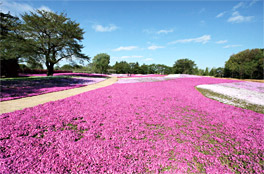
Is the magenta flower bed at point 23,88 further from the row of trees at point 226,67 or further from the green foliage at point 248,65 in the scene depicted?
the green foliage at point 248,65

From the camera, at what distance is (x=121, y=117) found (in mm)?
7266

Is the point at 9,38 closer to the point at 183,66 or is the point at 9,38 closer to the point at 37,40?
the point at 37,40

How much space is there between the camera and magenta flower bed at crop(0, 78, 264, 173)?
3.78 meters

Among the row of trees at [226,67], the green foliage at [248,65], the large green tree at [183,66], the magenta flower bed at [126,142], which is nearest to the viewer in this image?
the magenta flower bed at [126,142]

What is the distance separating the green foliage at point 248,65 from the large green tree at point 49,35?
72304mm

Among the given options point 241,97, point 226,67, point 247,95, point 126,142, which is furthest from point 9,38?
point 226,67

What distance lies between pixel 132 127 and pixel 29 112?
6.93 metres

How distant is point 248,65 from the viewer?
168ft

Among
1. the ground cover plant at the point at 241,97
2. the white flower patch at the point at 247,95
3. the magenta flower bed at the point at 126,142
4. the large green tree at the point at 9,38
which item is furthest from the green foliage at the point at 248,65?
the large green tree at the point at 9,38

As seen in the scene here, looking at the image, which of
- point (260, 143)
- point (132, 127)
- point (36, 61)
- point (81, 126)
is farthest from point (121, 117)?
point (36, 61)

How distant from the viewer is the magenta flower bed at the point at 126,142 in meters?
3.78

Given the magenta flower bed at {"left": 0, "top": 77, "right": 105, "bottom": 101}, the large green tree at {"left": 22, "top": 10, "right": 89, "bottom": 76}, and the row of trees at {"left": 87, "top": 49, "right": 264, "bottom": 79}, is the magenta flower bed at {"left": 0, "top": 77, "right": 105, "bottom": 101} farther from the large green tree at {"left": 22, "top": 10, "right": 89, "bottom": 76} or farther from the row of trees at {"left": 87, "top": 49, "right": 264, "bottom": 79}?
the row of trees at {"left": 87, "top": 49, "right": 264, "bottom": 79}

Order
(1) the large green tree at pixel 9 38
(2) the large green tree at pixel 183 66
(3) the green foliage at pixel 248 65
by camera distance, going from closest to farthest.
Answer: (1) the large green tree at pixel 9 38 → (3) the green foliage at pixel 248 65 → (2) the large green tree at pixel 183 66

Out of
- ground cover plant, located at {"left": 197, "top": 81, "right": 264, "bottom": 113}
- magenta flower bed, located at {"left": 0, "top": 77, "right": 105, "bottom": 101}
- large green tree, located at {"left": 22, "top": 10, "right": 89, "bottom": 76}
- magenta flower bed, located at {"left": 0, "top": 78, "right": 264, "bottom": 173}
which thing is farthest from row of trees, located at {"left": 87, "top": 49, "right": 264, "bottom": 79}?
magenta flower bed, located at {"left": 0, "top": 78, "right": 264, "bottom": 173}
